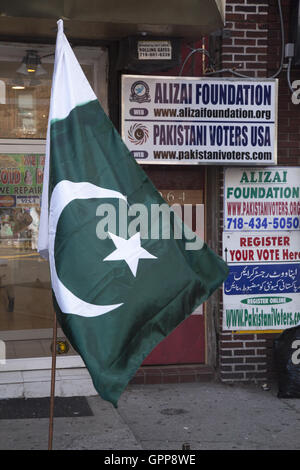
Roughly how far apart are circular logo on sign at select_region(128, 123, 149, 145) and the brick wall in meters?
1.17

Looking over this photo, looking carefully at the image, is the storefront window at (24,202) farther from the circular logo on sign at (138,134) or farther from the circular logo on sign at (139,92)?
the circular logo on sign at (138,134)

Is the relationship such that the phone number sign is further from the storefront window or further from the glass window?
the glass window

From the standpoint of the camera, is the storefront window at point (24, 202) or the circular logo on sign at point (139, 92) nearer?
the circular logo on sign at point (139, 92)

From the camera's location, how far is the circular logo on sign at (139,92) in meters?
7.17

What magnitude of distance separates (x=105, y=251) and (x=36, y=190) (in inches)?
124

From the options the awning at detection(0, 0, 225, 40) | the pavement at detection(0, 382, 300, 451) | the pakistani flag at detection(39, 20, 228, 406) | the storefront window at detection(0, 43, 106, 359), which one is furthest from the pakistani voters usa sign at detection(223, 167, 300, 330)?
the pakistani flag at detection(39, 20, 228, 406)

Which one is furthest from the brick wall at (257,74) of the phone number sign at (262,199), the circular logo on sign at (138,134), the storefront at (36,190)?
the circular logo on sign at (138,134)

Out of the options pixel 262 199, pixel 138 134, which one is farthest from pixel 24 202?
pixel 262 199

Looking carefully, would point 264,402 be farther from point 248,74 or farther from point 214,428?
point 248,74

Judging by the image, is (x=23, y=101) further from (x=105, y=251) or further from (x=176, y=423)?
(x=176, y=423)

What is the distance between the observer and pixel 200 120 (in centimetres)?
729

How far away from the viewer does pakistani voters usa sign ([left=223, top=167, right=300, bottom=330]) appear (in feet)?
24.6

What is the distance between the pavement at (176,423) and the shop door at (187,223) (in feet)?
1.09
